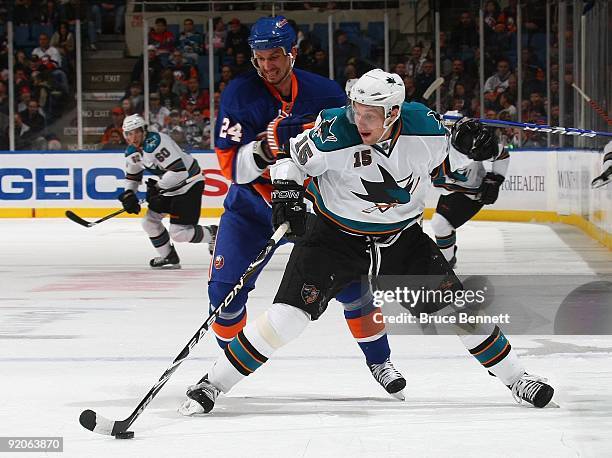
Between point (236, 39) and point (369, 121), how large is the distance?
9665 mm

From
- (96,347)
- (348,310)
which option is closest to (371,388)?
(348,310)

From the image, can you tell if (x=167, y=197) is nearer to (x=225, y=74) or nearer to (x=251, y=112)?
(x=251, y=112)

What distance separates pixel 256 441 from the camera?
312 centimetres

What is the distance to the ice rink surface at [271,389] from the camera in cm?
310

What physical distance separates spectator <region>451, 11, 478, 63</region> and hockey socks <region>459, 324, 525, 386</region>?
8.91 meters

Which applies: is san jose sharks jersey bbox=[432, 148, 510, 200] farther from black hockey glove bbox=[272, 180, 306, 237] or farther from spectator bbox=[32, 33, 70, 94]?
spectator bbox=[32, 33, 70, 94]

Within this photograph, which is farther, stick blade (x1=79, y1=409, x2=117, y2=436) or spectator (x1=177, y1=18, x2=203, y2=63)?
spectator (x1=177, y1=18, x2=203, y2=63)

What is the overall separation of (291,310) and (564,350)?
4.99 feet

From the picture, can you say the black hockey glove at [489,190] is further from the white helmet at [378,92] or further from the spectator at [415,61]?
the spectator at [415,61]

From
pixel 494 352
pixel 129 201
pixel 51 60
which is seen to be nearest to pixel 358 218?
pixel 494 352

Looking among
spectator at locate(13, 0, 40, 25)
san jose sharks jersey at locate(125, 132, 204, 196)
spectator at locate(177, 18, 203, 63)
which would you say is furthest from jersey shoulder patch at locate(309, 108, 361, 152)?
spectator at locate(13, 0, 40, 25)

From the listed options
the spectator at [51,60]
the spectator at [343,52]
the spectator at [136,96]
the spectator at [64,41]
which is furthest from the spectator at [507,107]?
the spectator at [64,41]

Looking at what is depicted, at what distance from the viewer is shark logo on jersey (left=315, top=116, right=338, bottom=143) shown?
11.0 feet

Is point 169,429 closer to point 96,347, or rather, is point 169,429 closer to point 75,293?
point 96,347
